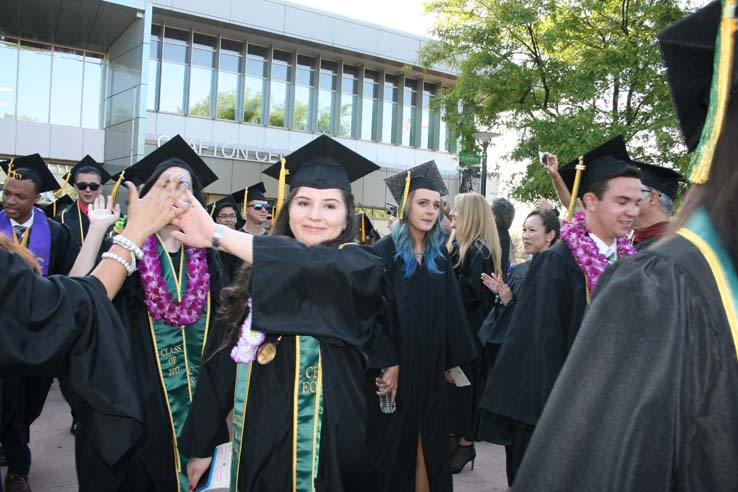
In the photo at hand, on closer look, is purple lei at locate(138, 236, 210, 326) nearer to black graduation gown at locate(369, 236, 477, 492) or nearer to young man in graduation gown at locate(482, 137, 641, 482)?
black graduation gown at locate(369, 236, 477, 492)

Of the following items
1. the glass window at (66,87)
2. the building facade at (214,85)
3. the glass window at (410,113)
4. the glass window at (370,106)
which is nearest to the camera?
the building facade at (214,85)

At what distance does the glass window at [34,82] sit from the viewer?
18.1 metres

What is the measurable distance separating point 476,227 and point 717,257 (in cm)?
467

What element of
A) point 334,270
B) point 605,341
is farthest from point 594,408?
point 334,270

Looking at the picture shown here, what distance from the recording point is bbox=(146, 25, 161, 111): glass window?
2014cm

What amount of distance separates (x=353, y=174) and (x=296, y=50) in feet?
67.5

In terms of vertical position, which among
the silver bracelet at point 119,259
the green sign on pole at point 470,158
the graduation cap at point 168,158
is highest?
the green sign on pole at point 470,158

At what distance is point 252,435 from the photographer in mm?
2559

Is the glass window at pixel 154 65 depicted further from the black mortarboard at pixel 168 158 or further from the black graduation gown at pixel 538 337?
the black graduation gown at pixel 538 337

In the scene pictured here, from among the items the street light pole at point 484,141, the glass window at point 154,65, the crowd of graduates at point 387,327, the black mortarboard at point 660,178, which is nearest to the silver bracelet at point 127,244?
the crowd of graduates at point 387,327

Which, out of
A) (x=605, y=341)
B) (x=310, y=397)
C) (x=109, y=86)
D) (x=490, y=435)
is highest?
(x=109, y=86)

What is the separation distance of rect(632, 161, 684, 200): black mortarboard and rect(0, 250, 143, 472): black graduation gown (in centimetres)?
430

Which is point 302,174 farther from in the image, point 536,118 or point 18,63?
point 18,63

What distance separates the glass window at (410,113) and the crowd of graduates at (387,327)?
19213 millimetres
